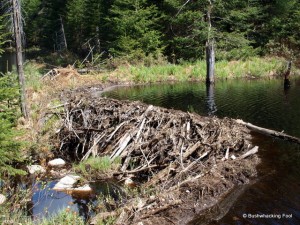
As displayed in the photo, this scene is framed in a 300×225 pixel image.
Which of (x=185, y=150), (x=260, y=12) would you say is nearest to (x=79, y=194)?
(x=185, y=150)

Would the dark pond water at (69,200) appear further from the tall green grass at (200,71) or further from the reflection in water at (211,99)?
the tall green grass at (200,71)

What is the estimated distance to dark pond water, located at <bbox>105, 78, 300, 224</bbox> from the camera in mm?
8562

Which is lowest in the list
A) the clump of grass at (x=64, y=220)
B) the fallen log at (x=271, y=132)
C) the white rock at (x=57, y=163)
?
the white rock at (x=57, y=163)

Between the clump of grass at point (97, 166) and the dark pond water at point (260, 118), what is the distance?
4003 millimetres

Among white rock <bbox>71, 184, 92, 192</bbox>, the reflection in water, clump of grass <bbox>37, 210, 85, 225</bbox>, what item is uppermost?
clump of grass <bbox>37, 210, 85, 225</bbox>

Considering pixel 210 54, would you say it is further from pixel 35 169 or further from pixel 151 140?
pixel 35 169

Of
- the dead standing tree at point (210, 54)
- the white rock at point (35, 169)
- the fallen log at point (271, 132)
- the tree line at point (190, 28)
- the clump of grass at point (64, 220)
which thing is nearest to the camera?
the clump of grass at point (64, 220)

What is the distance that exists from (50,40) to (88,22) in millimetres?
22162

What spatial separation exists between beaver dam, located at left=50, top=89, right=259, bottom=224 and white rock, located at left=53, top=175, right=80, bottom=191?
1.12 metres

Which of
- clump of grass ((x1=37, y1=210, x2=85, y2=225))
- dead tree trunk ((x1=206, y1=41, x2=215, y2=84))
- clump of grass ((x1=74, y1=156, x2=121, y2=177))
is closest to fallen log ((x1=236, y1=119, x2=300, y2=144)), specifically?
clump of grass ((x1=74, y1=156, x2=121, y2=177))

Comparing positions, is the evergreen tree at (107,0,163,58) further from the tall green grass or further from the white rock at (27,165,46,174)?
the white rock at (27,165,46,174)

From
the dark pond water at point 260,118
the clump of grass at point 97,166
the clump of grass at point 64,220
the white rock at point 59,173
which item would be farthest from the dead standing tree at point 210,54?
the clump of grass at point 64,220

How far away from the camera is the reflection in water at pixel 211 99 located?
795 inches

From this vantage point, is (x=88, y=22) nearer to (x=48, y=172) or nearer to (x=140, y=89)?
(x=140, y=89)
